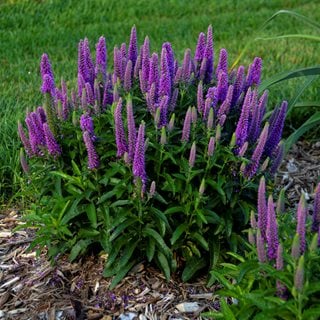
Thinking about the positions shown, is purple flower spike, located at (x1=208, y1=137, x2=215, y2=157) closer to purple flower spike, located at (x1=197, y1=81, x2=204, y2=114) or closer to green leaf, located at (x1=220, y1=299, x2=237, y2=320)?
purple flower spike, located at (x1=197, y1=81, x2=204, y2=114)

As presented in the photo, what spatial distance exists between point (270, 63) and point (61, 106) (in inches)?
155

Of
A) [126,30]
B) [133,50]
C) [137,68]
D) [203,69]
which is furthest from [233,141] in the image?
[126,30]

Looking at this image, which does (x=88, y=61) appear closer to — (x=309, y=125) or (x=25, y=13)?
(x=309, y=125)

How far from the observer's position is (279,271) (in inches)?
85.2

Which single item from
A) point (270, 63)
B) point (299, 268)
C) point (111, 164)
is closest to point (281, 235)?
point (299, 268)

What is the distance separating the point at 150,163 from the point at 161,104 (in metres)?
0.29

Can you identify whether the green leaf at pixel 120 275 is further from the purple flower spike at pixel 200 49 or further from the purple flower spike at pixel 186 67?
the purple flower spike at pixel 200 49

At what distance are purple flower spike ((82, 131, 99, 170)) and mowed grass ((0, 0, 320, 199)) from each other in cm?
230

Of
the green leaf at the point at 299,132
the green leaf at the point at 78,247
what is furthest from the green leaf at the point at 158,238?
the green leaf at the point at 299,132

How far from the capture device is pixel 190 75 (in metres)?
3.21

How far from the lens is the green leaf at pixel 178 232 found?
284 cm

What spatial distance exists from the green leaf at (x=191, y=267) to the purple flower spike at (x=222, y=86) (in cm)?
75

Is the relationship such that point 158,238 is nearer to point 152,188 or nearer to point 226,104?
point 152,188

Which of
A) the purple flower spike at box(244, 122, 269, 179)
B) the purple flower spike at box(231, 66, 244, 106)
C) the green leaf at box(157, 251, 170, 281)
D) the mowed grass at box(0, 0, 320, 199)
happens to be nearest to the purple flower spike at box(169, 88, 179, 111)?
the purple flower spike at box(231, 66, 244, 106)
